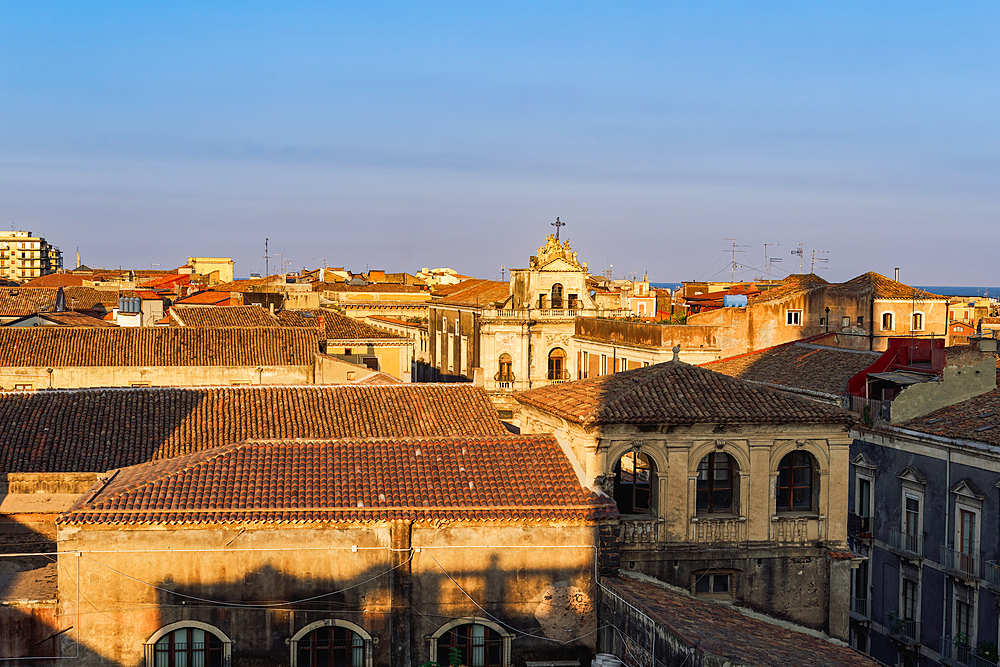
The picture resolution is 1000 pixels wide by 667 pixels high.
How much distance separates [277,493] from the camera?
58.2 ft

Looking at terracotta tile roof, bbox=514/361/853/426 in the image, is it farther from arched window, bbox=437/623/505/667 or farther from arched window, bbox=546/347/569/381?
arched window, bbox=546/347/569/381

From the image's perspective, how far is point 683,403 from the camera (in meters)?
20.2

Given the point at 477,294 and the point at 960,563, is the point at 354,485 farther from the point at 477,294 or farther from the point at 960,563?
the point at 477,294

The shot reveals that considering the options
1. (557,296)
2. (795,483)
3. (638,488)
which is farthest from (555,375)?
(795,483)

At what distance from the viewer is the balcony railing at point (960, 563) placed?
25312 millimetres

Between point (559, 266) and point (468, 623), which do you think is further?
point (559, 266)

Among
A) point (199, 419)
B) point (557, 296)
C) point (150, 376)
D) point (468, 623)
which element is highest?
point (557, 296)

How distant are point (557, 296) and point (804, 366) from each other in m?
35.6

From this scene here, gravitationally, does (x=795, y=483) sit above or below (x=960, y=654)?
above

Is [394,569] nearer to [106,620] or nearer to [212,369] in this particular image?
[106,620]

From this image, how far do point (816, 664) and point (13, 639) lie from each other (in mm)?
13081

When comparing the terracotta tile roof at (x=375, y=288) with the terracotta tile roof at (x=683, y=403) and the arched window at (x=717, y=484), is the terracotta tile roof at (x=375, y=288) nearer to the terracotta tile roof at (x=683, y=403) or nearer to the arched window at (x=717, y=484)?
the terracotta tile roof at (x=683, y=403)

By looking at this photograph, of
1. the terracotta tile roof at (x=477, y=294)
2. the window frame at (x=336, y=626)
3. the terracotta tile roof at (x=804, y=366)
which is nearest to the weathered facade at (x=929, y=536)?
the terracotta tile roof at (x=804, y=366)

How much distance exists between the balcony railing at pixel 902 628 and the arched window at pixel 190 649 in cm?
1907
